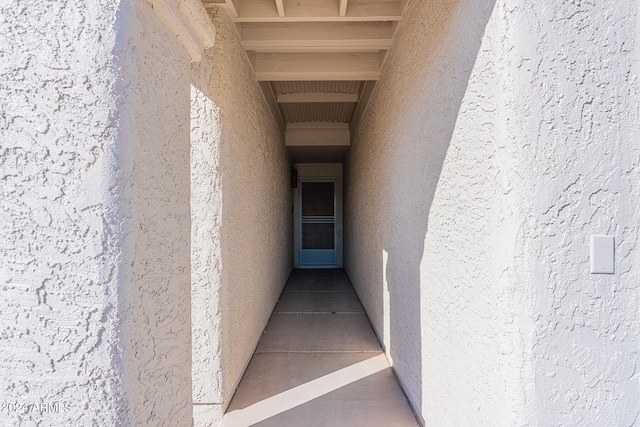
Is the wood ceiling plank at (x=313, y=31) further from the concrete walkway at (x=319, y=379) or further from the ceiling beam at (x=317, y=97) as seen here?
the concrete walkway at (x=319, y=379)

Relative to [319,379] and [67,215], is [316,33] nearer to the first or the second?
[67,215]

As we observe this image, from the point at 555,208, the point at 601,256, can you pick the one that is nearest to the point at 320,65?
the point at 555,208

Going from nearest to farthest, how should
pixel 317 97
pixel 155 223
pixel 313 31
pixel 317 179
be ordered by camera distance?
pixel 155 223
pixel 313 31
pixel 317 97
pixel 317 179

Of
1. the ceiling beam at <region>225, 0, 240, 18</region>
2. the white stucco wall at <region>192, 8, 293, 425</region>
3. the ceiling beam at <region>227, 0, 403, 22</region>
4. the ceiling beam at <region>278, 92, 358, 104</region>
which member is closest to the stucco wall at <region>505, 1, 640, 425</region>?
the ceiling beam at <region>227, 0, 403, 22</region>

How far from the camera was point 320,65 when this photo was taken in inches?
130

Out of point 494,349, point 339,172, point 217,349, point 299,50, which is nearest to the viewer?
point 494,349

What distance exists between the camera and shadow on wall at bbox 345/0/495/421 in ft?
4.98

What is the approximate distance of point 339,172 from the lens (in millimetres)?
7949

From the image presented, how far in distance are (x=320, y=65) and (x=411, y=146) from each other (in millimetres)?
1630

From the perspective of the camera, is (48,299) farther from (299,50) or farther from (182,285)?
(299,50)

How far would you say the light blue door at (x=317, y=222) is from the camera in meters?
8.05

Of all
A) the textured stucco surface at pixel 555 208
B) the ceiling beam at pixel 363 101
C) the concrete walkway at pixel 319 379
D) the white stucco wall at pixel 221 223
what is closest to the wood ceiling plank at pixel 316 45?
the white stucco wall at pixel 221 223

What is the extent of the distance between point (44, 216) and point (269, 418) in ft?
6.10

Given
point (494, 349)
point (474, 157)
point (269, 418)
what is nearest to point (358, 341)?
point (269, 418)
